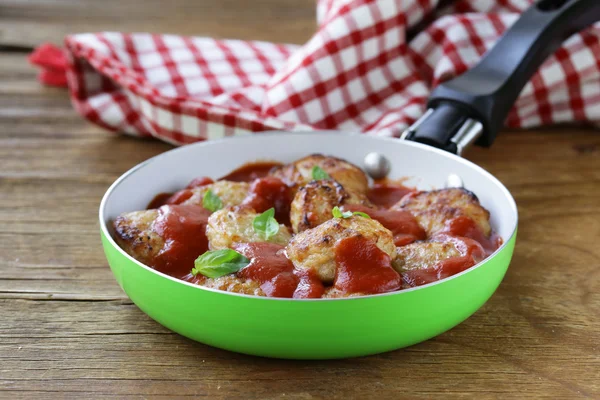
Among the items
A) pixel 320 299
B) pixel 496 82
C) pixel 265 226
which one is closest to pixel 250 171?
pixel 265 226

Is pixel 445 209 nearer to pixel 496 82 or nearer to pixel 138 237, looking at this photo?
pixel 496 82

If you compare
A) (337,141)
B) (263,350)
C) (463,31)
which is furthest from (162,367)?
(463,31)

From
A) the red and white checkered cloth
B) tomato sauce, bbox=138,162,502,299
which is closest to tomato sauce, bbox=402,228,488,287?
tomato sauce, bbox=138,162,502,299

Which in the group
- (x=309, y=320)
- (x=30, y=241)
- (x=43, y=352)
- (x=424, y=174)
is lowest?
(x=30, y=241)

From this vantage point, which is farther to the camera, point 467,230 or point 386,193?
point 386,193

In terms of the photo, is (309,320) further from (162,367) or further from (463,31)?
(463,31)
